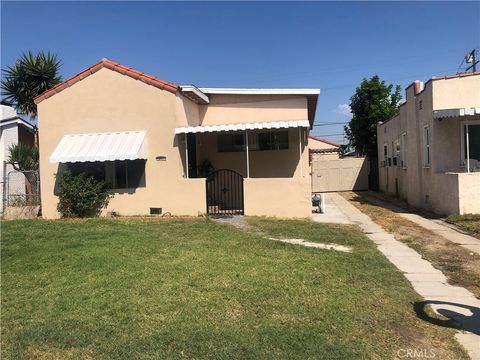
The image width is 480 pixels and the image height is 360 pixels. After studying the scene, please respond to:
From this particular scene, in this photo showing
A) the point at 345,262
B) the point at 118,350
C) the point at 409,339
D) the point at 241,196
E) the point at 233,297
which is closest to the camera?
the point at 118,350

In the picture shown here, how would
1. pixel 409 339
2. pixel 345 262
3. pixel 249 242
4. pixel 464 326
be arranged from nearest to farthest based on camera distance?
pixel 409 339, pixel 464 326, pixel 345 262, pixel 249 242

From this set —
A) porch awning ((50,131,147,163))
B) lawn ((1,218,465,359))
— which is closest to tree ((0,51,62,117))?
porch awning ((50,131,147,163))

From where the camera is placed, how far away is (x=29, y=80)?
65.4 feet

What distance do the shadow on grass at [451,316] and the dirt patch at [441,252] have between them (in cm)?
66

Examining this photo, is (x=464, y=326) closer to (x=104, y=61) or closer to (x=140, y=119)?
(x=140, y=119)

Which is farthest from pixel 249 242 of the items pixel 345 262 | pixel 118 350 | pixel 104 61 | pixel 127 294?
pixel 104 61

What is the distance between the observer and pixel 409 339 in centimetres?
434

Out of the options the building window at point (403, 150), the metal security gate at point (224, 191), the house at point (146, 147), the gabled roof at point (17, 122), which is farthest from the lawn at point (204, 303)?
the building window at point (403, 150)

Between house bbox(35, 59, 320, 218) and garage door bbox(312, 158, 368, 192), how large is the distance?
44.6 ft

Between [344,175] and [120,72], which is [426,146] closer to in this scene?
[120,72]

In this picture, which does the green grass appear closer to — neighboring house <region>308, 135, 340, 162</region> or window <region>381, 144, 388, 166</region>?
window <region>381, 144, 388, 166</region>

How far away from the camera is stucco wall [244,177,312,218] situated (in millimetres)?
13156

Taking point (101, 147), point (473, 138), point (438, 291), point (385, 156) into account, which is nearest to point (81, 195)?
point (101, 147)

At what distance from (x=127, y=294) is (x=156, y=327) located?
109cm
